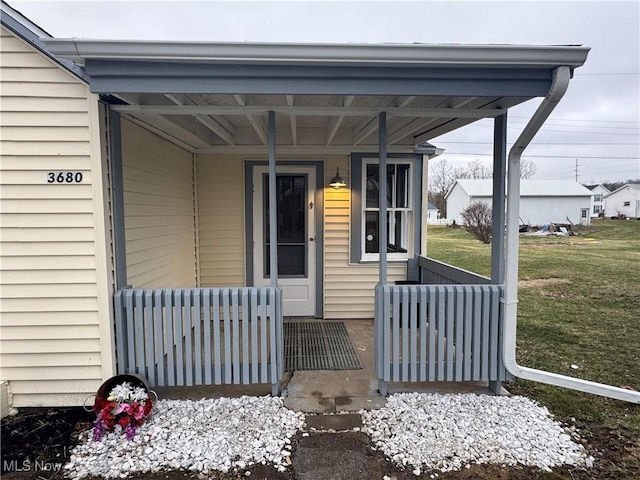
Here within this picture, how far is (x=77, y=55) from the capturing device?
227 centimetres

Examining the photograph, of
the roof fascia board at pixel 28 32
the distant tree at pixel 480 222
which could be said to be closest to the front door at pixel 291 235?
the roof fascia board at pixel 28 32

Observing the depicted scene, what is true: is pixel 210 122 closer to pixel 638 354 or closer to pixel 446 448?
pixel 446 448

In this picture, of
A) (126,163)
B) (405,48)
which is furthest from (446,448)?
(126,163)

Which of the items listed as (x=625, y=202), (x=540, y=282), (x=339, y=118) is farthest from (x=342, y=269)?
(x=625, y=202)

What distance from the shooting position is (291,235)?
490 cm

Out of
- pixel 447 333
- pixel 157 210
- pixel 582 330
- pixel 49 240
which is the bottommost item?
pixel 582 330

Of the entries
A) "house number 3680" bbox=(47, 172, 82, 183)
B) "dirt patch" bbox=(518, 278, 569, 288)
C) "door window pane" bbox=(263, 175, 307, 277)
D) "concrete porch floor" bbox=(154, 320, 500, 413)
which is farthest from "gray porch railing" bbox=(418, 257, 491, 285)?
"dirt patch" bbox=(518, 278, 569, 288)

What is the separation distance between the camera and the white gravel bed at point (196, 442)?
2.15m

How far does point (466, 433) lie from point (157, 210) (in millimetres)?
3405

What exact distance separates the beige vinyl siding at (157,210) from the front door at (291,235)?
0.88m

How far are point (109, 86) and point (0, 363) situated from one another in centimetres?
230

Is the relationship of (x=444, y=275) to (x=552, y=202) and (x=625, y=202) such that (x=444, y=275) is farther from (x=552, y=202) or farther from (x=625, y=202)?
(x=625, y=202)

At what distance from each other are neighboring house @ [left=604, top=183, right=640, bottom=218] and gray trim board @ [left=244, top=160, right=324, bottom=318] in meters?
39.8

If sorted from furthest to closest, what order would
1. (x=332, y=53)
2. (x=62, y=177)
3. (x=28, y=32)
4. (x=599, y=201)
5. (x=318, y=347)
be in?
(x=599, y=201) → (x=318, y=347) → (x=62, y=177) → (x=28, y=32) → (x=332, y=53)
